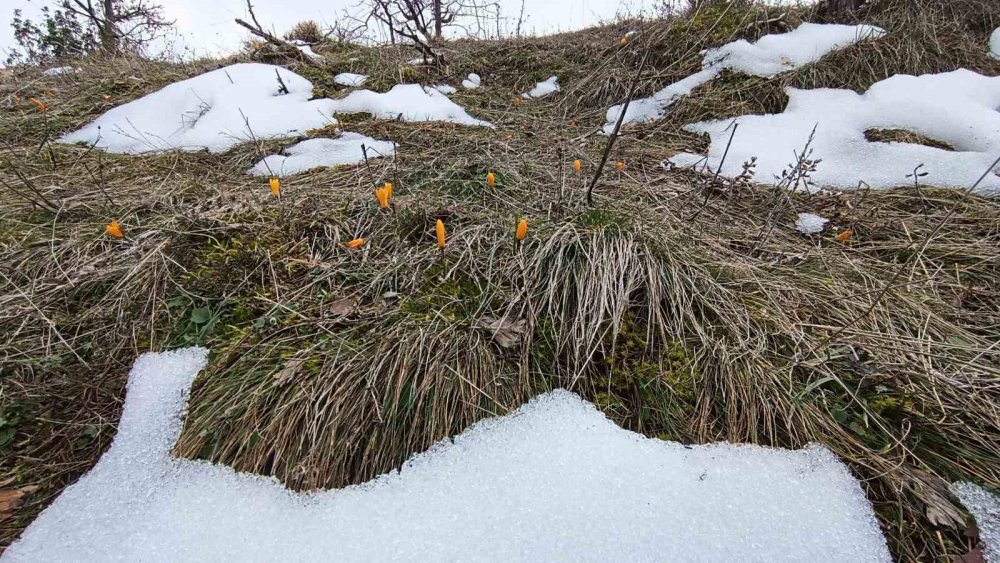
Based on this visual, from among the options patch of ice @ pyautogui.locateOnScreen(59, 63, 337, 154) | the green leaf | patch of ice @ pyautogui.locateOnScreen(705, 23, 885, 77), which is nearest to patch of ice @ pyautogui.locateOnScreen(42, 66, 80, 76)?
patch of ice @ pyautogui.locateOnScreen(59, 63, 337, 154)

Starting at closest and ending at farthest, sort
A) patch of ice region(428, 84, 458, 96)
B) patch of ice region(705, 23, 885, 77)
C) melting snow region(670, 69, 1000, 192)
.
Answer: melting snow region(670, 69, 1000, 192) → patch of ice region(705, 23, 885, 77) → patch of ice region(428, 84, 458, 96)

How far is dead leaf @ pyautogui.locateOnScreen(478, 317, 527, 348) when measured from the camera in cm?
153

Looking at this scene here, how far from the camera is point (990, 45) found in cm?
367

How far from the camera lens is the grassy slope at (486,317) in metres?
1.32

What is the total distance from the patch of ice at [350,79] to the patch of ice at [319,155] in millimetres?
1724

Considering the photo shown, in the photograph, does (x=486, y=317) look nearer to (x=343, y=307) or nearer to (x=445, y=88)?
(x=343, y=307)

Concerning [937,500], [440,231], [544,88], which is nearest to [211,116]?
[440,231]

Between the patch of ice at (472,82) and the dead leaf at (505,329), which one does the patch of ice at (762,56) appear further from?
the dead leaf at (505,329)

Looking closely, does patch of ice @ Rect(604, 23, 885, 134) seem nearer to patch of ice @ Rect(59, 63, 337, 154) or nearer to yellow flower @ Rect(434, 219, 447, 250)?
yellow flower @ Rect(434, 219, 447, 250)

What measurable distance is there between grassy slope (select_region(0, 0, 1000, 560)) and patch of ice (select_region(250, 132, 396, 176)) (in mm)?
318

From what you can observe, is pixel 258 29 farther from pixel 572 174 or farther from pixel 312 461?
pixel 312 461

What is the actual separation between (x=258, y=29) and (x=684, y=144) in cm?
492

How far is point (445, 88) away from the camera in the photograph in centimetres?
498

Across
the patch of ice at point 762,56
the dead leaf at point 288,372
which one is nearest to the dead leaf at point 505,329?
the dead leaf at point 288,372
